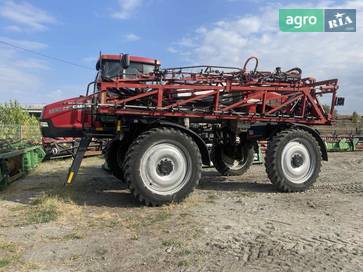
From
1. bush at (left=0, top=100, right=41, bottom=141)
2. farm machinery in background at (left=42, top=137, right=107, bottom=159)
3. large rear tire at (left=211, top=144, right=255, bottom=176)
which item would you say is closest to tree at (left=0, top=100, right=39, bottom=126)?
bush at (left=0, top=100, right=41, bottom=141)

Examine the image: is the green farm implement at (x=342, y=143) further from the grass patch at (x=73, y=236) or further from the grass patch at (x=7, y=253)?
the grass patch at (x=7, y=253)

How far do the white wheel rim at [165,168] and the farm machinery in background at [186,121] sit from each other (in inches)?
0.6

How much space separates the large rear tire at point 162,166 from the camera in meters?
7.21

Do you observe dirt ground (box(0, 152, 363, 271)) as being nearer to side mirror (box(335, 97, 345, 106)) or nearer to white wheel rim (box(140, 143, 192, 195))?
white wheel rim (box(140, 143, 192, 195))

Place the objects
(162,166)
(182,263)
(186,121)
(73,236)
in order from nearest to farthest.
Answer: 1. (182,263)
2. (73,236)
3. (162,166)
4. (186,121)

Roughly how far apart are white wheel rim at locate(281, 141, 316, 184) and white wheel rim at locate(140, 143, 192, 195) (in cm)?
210

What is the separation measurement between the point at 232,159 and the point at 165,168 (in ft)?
11.9

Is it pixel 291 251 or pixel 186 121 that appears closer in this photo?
pixel 291 251

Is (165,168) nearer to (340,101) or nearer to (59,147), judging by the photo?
(340,101)

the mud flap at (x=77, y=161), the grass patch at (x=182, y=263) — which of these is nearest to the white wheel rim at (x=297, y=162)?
the mud flap at (x=77, y=161)

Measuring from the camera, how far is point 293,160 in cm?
862

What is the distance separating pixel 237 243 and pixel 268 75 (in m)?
4.58

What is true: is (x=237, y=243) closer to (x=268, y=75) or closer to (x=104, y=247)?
(x=104, y=247)

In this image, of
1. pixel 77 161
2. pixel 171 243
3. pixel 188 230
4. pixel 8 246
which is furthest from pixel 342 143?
pixel 8 246
